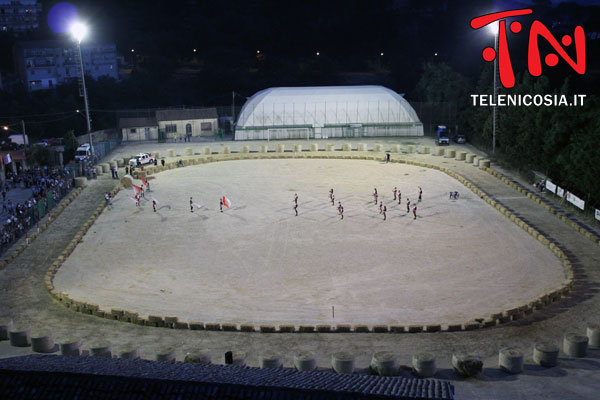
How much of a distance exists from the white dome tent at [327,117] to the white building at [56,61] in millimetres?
44911

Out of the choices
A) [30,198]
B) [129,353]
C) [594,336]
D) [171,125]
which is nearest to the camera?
[129,353]

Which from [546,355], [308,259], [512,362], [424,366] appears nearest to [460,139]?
[308,259]

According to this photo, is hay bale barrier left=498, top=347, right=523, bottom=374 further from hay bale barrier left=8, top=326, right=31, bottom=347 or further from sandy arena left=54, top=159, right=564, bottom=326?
hay bale barrier left=8, top=326, right=31, bottom=347

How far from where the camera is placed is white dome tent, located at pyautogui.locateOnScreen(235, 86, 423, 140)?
245 ft

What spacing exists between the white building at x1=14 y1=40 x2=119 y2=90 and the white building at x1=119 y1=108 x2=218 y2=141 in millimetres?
35812

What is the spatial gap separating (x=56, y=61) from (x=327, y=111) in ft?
192

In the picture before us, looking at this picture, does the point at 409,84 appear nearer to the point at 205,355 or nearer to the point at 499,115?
the point at 499,115

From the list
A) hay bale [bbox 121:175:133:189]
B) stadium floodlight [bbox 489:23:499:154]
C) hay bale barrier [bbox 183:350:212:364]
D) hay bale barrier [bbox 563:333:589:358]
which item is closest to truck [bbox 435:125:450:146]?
stadium floodlight [bbox 489:23:499:154]

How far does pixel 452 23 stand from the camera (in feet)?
445

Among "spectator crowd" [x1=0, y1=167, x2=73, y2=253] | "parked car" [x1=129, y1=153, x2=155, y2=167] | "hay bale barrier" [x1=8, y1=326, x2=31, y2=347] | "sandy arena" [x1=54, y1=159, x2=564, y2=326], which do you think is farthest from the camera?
"parked car" [x1=129, y1=153, x2=155, y2=167]

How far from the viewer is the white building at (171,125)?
7625 centimetres

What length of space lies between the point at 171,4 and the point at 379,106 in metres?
81.5

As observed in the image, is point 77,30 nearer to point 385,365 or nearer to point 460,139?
point 460,139

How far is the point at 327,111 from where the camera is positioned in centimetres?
7600
